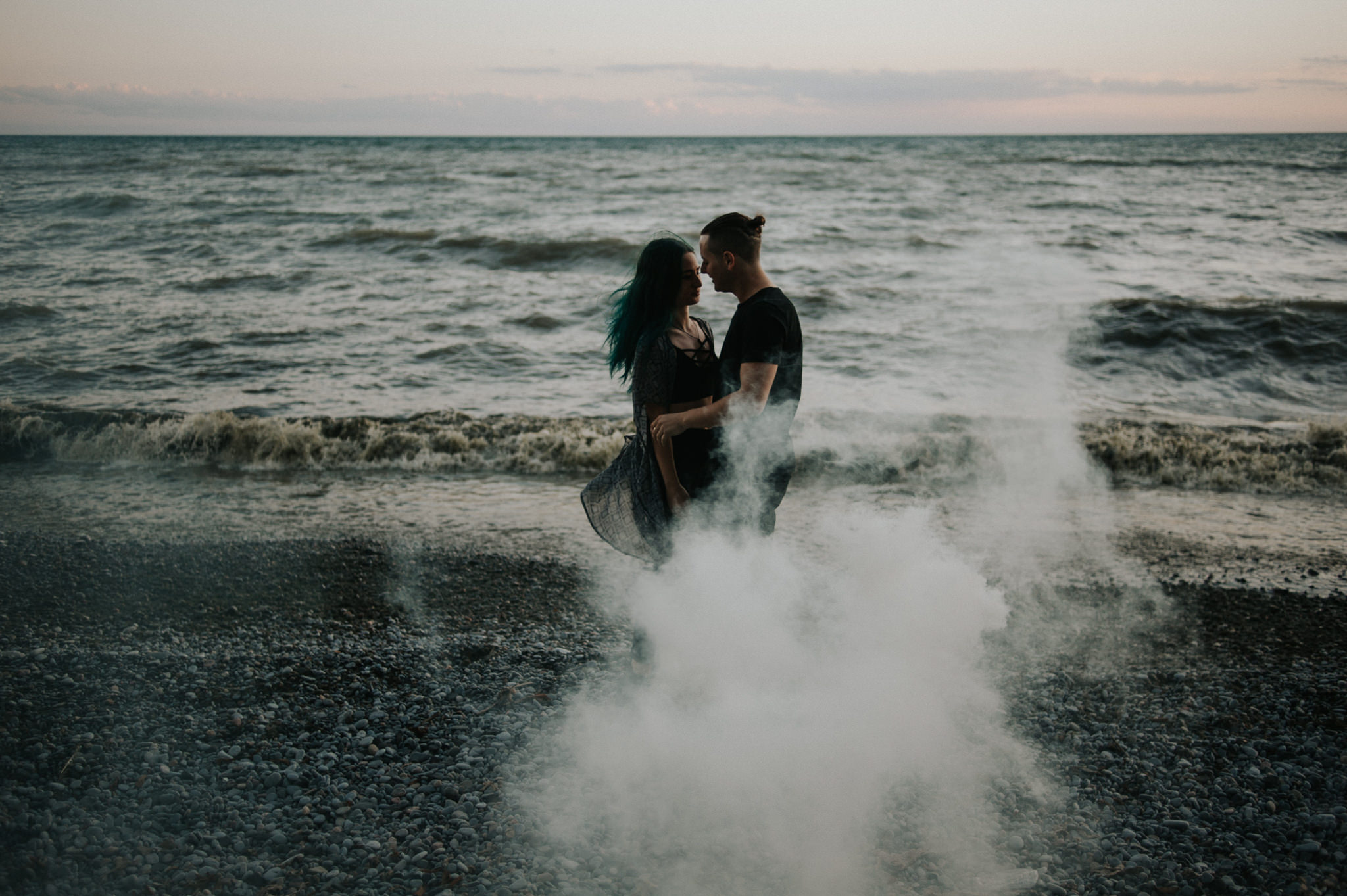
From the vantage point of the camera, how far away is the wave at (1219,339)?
1066 cm

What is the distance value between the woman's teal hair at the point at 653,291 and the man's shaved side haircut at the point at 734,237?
94 mm

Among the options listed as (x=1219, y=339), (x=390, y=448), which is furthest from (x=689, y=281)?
(x=1219, y=339)

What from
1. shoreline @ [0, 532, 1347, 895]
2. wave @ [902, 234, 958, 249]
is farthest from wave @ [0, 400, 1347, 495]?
wave @ [902, 234, 958, 249]

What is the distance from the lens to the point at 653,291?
109 inches

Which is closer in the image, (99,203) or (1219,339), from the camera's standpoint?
(1219,339)

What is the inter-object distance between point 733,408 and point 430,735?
187 cm

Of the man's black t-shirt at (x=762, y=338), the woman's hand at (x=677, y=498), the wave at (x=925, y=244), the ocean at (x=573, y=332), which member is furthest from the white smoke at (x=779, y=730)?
the wave at (x=925, y=244)

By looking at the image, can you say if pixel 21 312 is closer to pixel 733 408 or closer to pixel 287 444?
pixel 287 444

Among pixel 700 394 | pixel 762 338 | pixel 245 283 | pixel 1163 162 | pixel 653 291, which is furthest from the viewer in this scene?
pixel 1163 162

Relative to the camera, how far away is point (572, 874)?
248 cm

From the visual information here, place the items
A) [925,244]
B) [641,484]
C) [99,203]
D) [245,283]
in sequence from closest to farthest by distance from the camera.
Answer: [641,484] → [245,283] → [925,244] → [99,203]

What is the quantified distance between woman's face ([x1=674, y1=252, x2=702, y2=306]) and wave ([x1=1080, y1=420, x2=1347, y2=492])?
566cm

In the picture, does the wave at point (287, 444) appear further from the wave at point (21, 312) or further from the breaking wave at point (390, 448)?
the wave at point (21, 312)

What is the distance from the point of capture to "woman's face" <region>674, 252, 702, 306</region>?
2770mm
